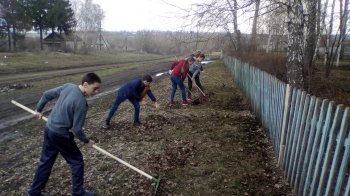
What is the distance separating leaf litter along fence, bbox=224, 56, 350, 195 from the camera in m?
3.52

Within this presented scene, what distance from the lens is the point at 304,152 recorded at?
4633mm

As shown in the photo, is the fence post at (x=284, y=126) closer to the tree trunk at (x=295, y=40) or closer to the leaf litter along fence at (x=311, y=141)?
the leaf litter along fence at (x=311, y=141)

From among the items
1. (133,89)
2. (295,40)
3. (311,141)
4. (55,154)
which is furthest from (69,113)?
(295,40)

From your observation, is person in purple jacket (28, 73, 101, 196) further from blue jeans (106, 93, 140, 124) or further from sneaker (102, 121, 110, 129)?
sneaker (102, 121, 110, 129)

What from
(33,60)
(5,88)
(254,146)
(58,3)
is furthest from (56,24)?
(254,146)

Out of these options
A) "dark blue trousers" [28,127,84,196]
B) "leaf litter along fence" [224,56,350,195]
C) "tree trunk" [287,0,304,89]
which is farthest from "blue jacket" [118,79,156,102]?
"tree trunk" [287,0,304,89]

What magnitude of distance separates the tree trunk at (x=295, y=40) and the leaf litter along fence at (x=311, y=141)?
207 cm

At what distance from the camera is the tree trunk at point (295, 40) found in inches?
317

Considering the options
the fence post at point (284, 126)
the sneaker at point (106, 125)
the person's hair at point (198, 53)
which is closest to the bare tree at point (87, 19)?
the person's hair at point (198, 53)

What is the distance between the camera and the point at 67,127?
448cm

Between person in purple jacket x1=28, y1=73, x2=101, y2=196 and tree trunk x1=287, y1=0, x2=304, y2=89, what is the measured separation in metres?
5.61

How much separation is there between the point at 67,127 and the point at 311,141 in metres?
3.27

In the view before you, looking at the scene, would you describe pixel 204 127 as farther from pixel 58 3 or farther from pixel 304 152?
pixel 58 3

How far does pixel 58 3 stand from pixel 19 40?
7.49 m
